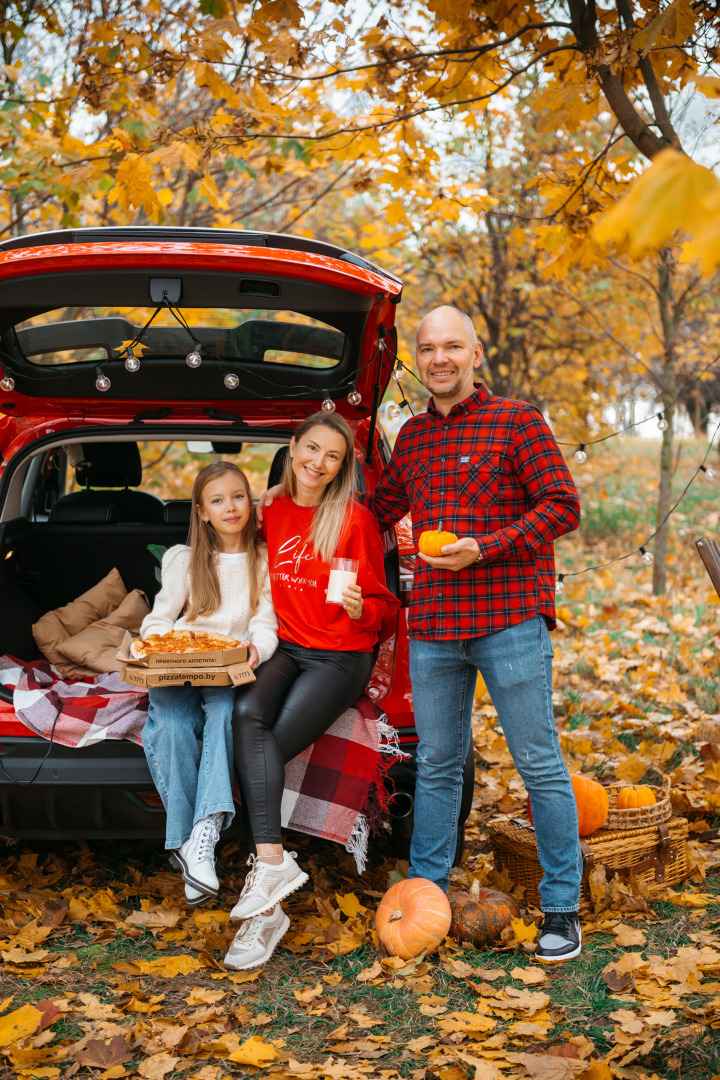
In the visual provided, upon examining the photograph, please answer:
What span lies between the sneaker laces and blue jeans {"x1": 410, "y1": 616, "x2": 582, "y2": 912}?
65 cm

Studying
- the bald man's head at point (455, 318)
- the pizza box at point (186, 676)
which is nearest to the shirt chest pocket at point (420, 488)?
the bald man's head at point (455, 318)

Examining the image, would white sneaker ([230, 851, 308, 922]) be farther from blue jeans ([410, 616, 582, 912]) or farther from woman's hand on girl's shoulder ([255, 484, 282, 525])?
woman's hand on girl's shoulder ([255, 484, 282, 525])

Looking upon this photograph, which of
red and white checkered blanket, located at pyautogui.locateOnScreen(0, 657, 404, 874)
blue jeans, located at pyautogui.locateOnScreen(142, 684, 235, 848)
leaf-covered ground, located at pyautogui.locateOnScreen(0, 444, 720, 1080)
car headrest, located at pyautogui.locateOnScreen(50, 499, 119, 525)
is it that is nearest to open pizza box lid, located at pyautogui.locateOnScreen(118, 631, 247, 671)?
blue jeans, located at pyautogui.locateOnScreen(142, 684, 235, 848)

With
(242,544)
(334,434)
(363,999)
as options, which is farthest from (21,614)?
(363,999)

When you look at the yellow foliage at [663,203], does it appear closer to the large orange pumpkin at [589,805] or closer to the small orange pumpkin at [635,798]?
the large orange pumpkin at [589,805]

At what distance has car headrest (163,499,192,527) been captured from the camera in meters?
3.89

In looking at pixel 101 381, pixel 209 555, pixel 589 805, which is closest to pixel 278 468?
pixel 209 555

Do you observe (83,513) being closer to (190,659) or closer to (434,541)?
(190,659)

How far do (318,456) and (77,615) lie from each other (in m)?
1.44

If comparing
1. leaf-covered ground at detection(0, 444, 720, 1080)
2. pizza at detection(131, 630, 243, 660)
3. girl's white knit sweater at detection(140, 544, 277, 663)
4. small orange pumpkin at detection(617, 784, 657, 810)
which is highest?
girl's white knit sweater at detection(140, 544, 277, 663)

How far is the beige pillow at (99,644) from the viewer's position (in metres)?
3.55

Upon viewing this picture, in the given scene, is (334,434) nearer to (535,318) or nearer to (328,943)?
(328,943)

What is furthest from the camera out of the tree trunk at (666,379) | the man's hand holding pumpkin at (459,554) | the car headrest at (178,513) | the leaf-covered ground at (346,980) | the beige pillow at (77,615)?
the tree trunk at (666,379)

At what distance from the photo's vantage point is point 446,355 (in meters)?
2.76
